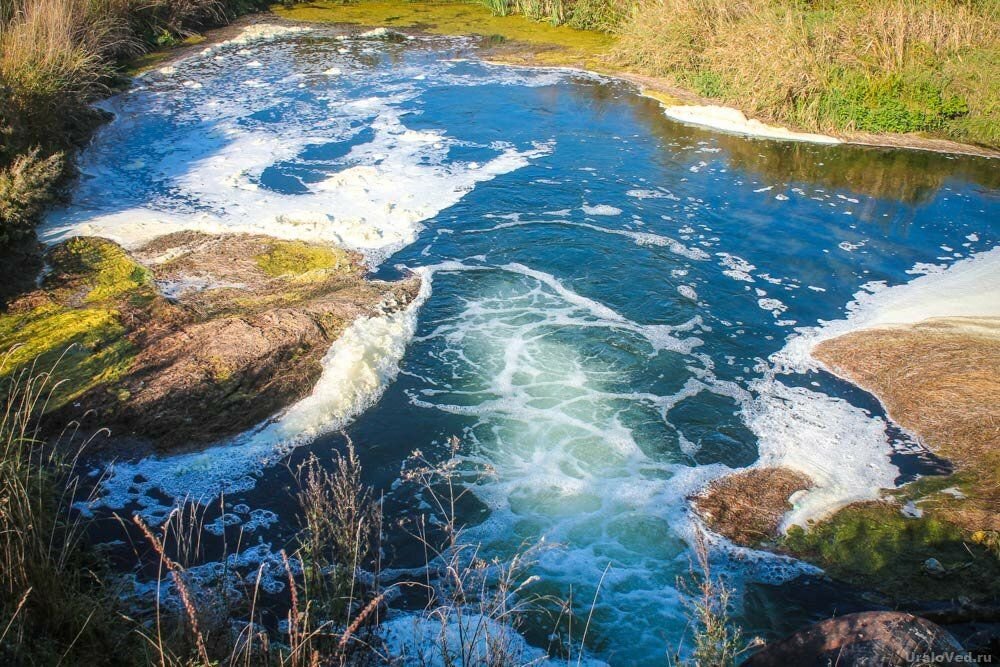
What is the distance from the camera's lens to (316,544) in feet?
11.9

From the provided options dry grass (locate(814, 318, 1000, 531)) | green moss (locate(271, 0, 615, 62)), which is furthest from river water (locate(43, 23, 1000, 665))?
green moss (locate(271, 0, 615, 62))

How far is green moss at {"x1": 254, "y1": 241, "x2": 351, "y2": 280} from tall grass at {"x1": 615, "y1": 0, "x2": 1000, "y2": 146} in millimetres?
8206

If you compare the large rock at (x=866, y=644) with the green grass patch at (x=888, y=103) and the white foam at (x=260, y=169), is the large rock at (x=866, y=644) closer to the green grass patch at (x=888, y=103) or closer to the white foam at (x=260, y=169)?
the white foam at (x=260, y=169)

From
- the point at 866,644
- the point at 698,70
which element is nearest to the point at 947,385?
the point at 866,644

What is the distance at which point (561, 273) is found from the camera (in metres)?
8.29

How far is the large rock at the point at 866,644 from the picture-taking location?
3023 mm

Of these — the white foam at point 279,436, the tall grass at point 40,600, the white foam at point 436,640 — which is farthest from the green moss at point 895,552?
the tall grass at point 40,600

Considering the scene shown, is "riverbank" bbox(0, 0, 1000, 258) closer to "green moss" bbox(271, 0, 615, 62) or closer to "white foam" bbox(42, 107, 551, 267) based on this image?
"green moss" bbox(271, 0, 615, 62)

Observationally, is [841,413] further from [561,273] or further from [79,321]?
[79,321]

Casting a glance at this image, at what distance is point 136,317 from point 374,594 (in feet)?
13.3

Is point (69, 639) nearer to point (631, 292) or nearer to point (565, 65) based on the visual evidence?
point (631, 292)

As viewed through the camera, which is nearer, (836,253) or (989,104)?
(836,253)

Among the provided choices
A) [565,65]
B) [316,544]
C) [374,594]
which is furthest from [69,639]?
[565,65]

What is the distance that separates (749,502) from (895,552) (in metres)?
0.92
